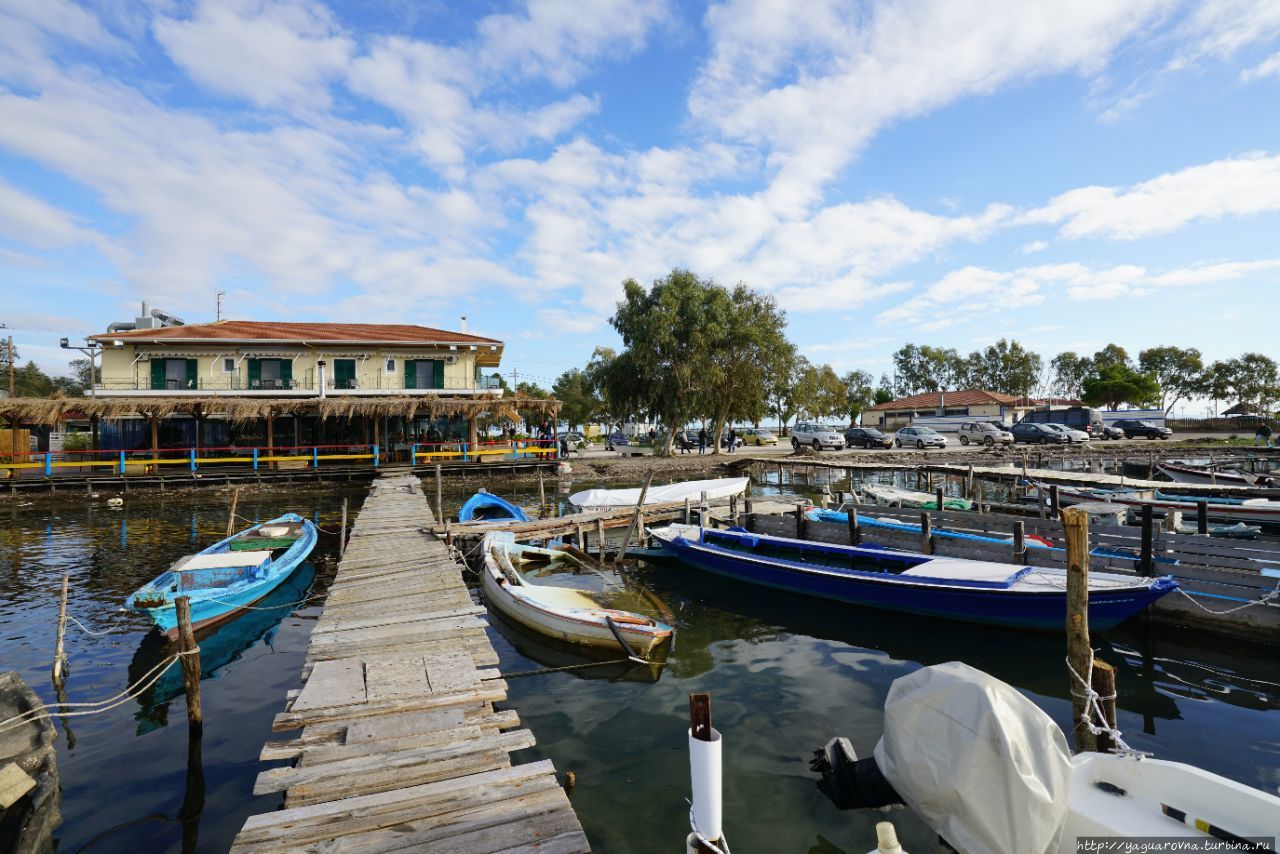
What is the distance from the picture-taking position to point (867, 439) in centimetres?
4559

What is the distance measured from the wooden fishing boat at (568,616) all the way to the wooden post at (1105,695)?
18.7 ft

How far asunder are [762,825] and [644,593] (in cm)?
855

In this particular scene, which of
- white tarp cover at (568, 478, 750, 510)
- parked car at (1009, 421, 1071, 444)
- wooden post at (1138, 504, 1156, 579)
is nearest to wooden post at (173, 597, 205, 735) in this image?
white tarp cover at (568, 478, 750, 510)

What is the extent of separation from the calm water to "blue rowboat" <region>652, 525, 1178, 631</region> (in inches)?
18.5

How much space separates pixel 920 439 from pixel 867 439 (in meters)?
3.63

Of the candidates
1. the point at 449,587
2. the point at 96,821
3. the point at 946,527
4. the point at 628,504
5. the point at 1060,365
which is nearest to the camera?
the point at 96,821

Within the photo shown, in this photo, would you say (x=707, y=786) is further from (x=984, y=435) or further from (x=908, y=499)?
(x=984, y=435)

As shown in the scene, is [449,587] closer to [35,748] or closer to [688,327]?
[35,748]

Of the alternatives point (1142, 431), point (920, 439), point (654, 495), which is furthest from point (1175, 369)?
point (654, 495)

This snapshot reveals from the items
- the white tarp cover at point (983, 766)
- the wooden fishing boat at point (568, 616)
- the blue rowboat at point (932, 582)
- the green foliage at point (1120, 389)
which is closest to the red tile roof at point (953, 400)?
the green foliage at point (1120, 389)

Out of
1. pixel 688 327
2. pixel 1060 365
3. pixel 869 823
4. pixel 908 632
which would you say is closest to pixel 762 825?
pixel 869 823

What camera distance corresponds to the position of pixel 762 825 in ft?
19.7

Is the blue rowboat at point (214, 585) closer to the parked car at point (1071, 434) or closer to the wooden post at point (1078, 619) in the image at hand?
the wooden post at point (1078, 619)

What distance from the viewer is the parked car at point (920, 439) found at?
43594mm
